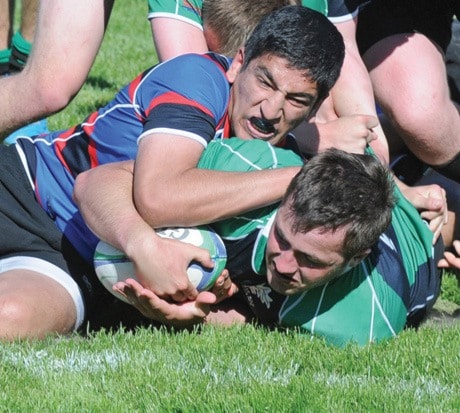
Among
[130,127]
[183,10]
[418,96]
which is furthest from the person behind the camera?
[418,96]

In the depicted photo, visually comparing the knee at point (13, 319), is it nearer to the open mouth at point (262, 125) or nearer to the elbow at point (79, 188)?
the elbow at point (79, 188)

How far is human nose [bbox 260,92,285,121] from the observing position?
177 inches

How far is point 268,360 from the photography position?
3908 mm

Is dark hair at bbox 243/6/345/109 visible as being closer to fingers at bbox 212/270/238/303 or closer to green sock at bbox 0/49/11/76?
fingers at bbox 212/270/238/303

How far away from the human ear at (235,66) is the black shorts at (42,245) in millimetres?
981

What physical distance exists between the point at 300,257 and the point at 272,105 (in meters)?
0.78

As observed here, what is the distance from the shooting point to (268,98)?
4.51m

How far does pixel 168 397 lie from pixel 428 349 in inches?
45.6

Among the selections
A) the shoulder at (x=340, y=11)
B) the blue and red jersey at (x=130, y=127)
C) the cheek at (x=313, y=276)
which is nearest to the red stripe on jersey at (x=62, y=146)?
the blue and red jersey at (x=130, y=127)

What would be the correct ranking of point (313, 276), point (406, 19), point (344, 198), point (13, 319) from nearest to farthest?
1. point (344, 198)
2. point (313, 276)
3. point (13, 319)
4. point (406, 19)

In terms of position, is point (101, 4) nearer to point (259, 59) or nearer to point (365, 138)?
point (259, 59)

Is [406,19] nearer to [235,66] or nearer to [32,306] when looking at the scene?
[235,66]

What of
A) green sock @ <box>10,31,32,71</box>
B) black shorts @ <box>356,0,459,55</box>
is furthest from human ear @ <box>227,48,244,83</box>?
green sock @ <box>10,31,32,71</box>

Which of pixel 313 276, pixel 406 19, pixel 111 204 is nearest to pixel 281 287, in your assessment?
pixel 313 276
